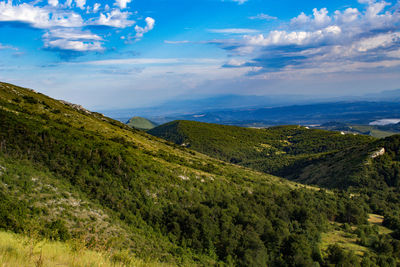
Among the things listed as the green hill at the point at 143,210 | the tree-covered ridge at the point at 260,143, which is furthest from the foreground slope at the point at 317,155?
the green hill at the point at 143,210

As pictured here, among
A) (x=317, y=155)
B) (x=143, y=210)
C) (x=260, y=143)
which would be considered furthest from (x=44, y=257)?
(x=260, y=143)

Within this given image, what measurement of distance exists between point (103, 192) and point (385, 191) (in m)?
80.7

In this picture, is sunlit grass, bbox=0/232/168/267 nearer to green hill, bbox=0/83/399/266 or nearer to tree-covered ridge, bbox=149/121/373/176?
green hill, bbox=0/83/399/266

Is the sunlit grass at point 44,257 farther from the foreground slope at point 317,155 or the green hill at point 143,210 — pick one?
the foreground slope at point 317,155

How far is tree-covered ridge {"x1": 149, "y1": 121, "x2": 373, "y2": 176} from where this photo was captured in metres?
136

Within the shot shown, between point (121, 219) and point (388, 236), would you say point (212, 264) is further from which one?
point (388, 236)

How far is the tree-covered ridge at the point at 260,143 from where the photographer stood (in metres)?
136

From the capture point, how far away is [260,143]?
16650 centimetres

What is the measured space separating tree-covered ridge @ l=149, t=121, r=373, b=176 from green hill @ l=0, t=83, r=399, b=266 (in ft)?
278

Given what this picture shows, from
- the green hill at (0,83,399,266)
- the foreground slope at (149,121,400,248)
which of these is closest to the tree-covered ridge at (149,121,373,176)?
the foreground slope at (149,121,400,248)

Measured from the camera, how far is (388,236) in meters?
39.6

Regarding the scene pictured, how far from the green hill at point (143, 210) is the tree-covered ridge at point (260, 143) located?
8487 cm

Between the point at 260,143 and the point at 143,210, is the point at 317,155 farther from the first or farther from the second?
the point at 143,210

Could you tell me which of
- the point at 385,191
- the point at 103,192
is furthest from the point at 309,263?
the point at 385,191
